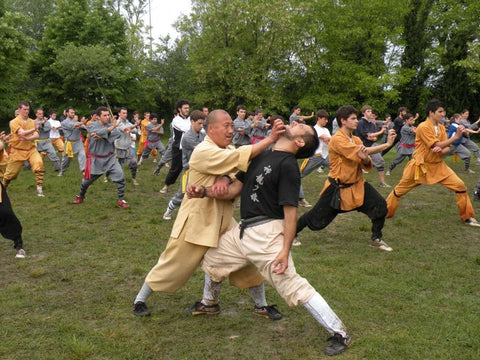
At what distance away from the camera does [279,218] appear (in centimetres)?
362

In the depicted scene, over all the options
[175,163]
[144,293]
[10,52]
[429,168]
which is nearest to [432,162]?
[429,168]

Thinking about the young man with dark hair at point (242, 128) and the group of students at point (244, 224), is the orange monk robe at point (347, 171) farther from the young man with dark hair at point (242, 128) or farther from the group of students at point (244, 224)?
the young man with dark hair at point (242, 128)

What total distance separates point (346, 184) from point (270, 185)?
288cm

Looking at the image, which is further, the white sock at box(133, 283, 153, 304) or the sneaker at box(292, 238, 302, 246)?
the sneaker at box(292, 238, 302, 246)

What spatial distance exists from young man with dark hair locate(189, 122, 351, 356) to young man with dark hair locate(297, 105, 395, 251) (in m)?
2.53

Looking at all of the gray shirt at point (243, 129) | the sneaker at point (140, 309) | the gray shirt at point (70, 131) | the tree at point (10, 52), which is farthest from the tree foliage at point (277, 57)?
the sneaker at point (140, 309)

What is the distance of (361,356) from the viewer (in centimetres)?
361

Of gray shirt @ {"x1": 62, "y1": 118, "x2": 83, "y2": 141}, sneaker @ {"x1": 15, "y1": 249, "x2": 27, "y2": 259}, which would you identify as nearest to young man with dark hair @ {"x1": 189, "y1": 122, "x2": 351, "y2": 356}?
sneaker @ {"x1": 15, "y1": 249, "x2": 27, "y2": 259}

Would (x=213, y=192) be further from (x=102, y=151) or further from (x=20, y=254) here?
(x=102, y=151)

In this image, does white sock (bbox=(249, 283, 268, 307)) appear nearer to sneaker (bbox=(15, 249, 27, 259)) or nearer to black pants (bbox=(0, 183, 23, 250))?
black pants (bbox=(0, 183, 23, 250))

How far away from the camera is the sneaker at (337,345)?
3619 millimetres

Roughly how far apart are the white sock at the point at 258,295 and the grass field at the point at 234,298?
0.16 m

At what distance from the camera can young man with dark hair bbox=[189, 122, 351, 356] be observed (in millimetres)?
3453

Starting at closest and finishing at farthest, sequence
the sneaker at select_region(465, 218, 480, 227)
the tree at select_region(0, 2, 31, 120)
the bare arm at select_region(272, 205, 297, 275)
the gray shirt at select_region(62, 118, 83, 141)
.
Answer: the bare arm at select_region(272, 205, 297, 275), the sneaker at select_region(465, 218, 480, 227), the gray shirt at select_region(62, 118, 83, 141), the tree at select_region(0, 2, 31, 120)
